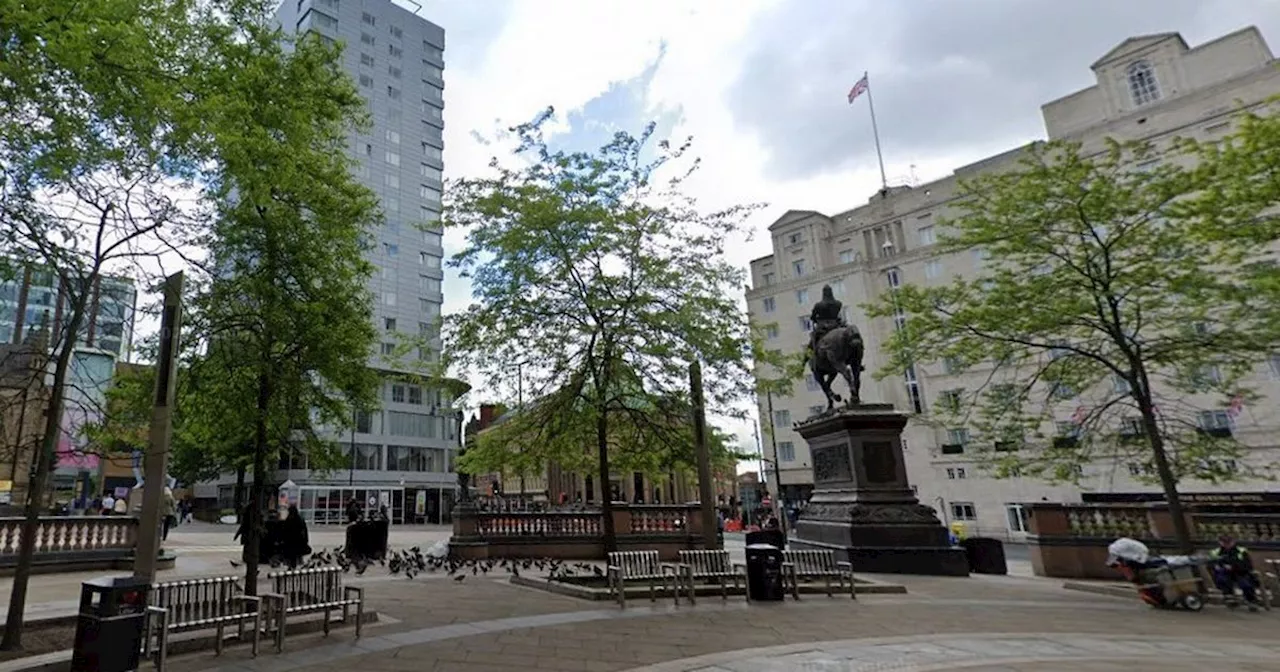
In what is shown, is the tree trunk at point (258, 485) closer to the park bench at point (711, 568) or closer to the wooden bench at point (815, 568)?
the park bench at point (711, 568)

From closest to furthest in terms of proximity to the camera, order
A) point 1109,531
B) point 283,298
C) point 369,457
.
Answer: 1. point 283,298
2. point 1109,531
3. point 369,457

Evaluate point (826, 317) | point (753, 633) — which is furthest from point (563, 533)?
point (753, 633)

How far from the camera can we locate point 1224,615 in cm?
1060

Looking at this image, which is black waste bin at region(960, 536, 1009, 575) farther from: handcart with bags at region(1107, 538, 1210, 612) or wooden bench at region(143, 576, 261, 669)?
wooden bench at region(143, 576, 261, 669)

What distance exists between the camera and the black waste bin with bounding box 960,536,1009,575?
1745 centimetres

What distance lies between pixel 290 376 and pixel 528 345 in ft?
17.8

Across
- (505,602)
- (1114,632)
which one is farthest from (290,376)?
(1114,632)

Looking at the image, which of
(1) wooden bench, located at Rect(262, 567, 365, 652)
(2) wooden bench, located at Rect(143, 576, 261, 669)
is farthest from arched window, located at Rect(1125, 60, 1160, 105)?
(2) wooden bench, located at Rect(143, 576, 261, 669)

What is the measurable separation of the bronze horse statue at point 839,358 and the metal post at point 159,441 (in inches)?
551

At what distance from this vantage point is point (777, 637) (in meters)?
8.18

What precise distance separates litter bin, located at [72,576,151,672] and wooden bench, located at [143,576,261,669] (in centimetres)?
22

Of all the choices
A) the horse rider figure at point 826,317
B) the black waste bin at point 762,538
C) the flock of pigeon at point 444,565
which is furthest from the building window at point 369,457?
the horse rider figure at point 826,317

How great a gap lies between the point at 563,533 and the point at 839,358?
10.1 metres

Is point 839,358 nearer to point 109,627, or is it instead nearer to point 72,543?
point 109,627
